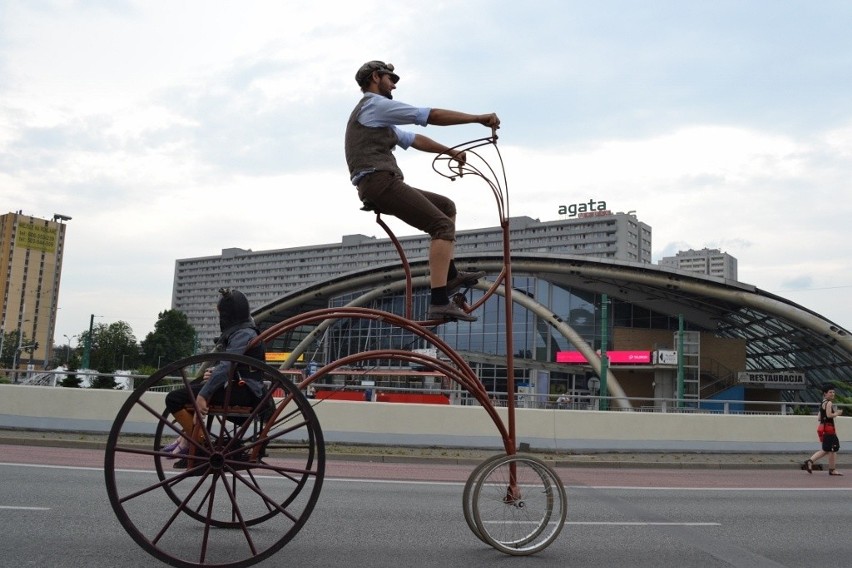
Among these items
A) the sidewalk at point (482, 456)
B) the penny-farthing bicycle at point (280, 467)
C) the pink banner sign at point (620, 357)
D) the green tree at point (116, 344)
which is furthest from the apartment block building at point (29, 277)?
the penny-farthing bicycle at point (280, 467)

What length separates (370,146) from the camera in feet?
15.2

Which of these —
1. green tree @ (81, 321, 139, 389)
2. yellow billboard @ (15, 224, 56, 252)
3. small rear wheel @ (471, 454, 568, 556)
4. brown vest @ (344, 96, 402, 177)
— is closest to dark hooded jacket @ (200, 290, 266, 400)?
brown vest @ (344, 96, 402, 177)

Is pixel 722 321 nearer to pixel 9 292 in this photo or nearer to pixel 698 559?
pixel 698 559

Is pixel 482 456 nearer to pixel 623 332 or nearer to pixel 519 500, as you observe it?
pixel 519 500

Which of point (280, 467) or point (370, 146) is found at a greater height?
point (370, 146)

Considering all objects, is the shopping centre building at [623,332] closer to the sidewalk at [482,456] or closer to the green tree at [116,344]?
the sidewalk at [482,456]

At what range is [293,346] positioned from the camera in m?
69.2

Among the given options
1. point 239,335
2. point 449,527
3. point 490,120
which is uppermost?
point 490,120

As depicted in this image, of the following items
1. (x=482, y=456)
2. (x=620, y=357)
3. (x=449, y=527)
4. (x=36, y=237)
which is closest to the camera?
(x=449, y=527)

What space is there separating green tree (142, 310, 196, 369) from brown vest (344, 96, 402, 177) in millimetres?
121478

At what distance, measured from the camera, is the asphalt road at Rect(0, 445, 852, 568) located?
4.93m

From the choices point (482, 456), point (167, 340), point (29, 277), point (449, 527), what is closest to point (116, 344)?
point (167, 340)

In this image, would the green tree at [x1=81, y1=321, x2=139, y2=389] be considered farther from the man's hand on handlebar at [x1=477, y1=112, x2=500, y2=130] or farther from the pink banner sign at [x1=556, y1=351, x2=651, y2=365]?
the man's hand on handlebar at [x1=477, y1=112, x2=500, y2=130]

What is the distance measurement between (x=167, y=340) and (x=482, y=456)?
116072 mm
